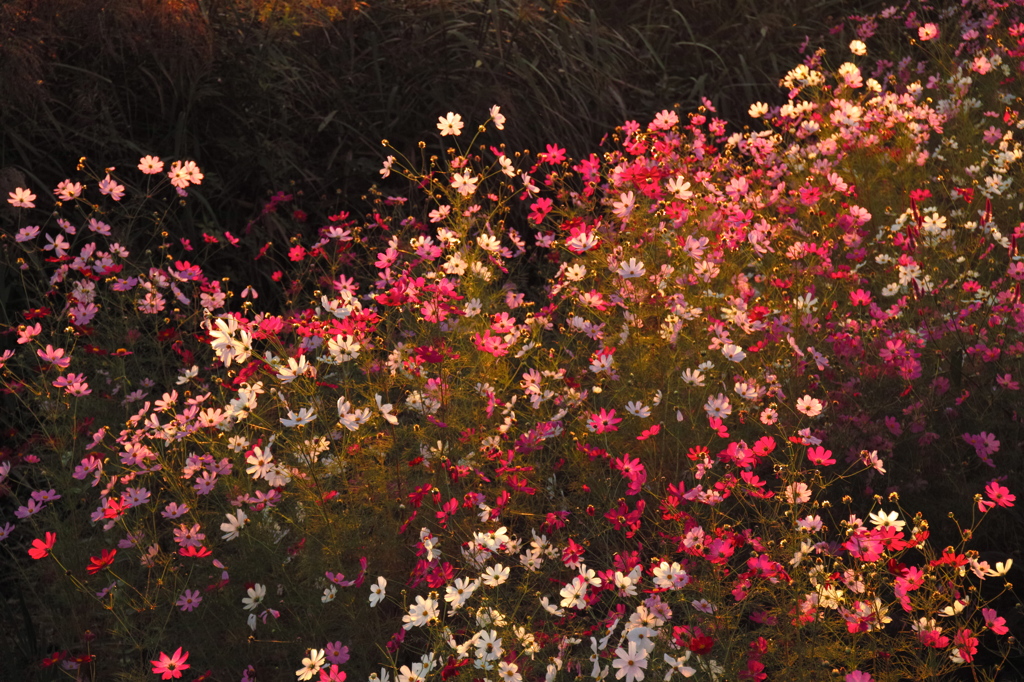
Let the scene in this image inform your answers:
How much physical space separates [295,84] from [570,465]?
3.01 m

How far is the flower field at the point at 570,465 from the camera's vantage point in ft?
6.88

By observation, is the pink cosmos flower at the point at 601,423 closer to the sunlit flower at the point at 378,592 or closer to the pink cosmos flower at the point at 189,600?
the sunlit flower at the point at 378,592

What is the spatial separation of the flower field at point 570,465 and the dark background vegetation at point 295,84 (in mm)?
701

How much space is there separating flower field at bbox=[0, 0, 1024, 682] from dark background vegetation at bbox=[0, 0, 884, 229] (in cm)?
70

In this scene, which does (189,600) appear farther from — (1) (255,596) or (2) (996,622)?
(2) (996,622)

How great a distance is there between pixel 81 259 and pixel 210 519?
1.14 m

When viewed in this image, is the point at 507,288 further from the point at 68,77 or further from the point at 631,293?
the point at 68,77

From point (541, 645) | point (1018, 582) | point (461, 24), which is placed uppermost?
point (461, 24)

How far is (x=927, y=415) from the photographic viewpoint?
2.84 m

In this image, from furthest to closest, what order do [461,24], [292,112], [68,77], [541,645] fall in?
[461,24]
[292,112]
[68,77]
[541,645]

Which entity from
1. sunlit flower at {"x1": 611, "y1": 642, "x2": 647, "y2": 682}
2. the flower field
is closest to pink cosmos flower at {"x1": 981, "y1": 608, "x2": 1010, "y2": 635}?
the flower field

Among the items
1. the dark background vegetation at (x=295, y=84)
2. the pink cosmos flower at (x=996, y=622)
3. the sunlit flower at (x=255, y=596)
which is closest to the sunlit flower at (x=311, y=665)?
the sunlit flower at (x=255, y=596)

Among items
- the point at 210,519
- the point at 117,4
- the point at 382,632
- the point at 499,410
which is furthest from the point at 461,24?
the point at 382,632

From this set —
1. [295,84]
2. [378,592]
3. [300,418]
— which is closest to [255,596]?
[378,592]
